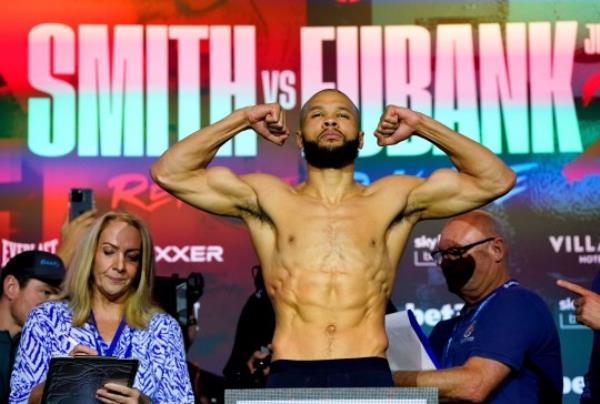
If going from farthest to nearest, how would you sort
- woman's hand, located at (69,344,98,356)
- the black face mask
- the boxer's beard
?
the black face mask → the boxer's beard → woman's hand, located at (69,344,98,356)

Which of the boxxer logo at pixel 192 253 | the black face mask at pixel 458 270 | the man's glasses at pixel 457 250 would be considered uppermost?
the boxxer logo at pixel 192 253

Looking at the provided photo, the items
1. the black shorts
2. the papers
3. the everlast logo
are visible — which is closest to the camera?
the black shorts

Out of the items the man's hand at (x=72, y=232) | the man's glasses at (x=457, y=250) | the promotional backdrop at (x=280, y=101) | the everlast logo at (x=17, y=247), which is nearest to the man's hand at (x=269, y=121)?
the man's glasses at (x=457, y=250)

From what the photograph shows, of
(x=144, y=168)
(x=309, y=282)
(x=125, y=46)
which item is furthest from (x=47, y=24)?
(x=309, y=282)

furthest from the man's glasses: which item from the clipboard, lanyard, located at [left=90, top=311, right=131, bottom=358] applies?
the clipboard

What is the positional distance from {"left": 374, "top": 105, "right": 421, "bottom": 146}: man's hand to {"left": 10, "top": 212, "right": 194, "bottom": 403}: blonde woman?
877mm

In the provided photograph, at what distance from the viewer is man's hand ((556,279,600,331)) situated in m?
4.69

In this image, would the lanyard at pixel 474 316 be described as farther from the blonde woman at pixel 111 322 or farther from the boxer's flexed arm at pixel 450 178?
the blonde woman at pixel 111 322

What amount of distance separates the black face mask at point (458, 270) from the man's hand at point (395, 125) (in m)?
0.65

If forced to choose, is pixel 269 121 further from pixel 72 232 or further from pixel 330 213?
pixel 72 232

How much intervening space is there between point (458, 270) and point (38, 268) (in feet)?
5.55

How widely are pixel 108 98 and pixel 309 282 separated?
2553mm

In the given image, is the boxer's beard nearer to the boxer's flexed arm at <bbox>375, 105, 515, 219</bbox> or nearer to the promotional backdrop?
the boxer's flexed arm at <bbox>375, 105, 515, 219</bbox>

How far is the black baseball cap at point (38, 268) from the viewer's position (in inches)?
220
